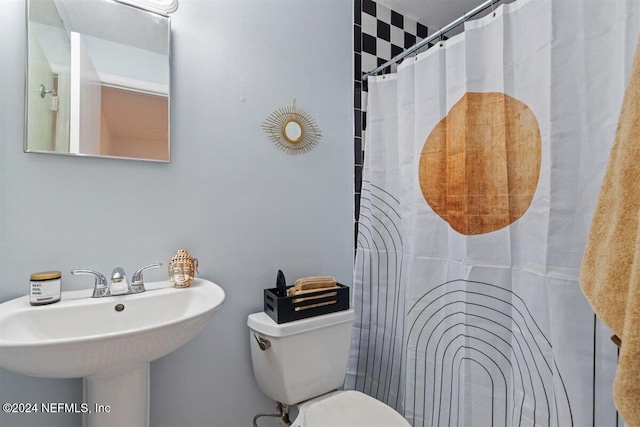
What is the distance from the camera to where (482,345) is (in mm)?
1027

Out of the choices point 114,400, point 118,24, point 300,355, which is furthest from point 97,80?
point 300,355

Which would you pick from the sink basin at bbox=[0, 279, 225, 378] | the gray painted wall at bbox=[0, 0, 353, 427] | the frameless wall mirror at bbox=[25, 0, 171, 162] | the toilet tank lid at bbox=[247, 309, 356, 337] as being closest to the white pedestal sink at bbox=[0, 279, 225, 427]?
the sink basin at bbox=[0, 279, 225, 378]

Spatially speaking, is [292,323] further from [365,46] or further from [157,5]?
[365,46]

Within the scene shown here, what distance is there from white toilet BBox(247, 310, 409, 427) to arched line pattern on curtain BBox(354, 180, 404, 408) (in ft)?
0.72

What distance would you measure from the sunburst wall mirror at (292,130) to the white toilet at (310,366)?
0.74 m

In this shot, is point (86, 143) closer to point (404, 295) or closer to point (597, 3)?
point (404, 295)

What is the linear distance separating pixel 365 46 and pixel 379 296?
127cm

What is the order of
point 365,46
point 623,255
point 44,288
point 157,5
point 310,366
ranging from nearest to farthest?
point 623,255
point 44,288
point 157,5
point 310,366
point 365,46

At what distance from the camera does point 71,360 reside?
26.5 inches

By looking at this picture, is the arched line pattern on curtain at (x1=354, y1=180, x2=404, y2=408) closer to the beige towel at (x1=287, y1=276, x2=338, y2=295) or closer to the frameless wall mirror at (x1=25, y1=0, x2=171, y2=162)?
the beige towel at (x1=287, y1=276, x2=338, y2=295)

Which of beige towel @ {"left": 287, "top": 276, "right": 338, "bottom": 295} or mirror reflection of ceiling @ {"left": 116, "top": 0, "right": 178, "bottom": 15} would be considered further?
beige towel @ {"left": 287, "top": 276, "right": 338, "bottom": 295}

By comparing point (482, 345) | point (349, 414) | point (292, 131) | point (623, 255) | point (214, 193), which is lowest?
point (349, 414)

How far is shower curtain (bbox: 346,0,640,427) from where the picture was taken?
79 centimetres

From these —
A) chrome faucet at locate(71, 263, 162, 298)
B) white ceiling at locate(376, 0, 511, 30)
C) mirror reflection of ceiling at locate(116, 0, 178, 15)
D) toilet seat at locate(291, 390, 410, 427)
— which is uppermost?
white ceiling at locate(376, 0, 511, 30)
